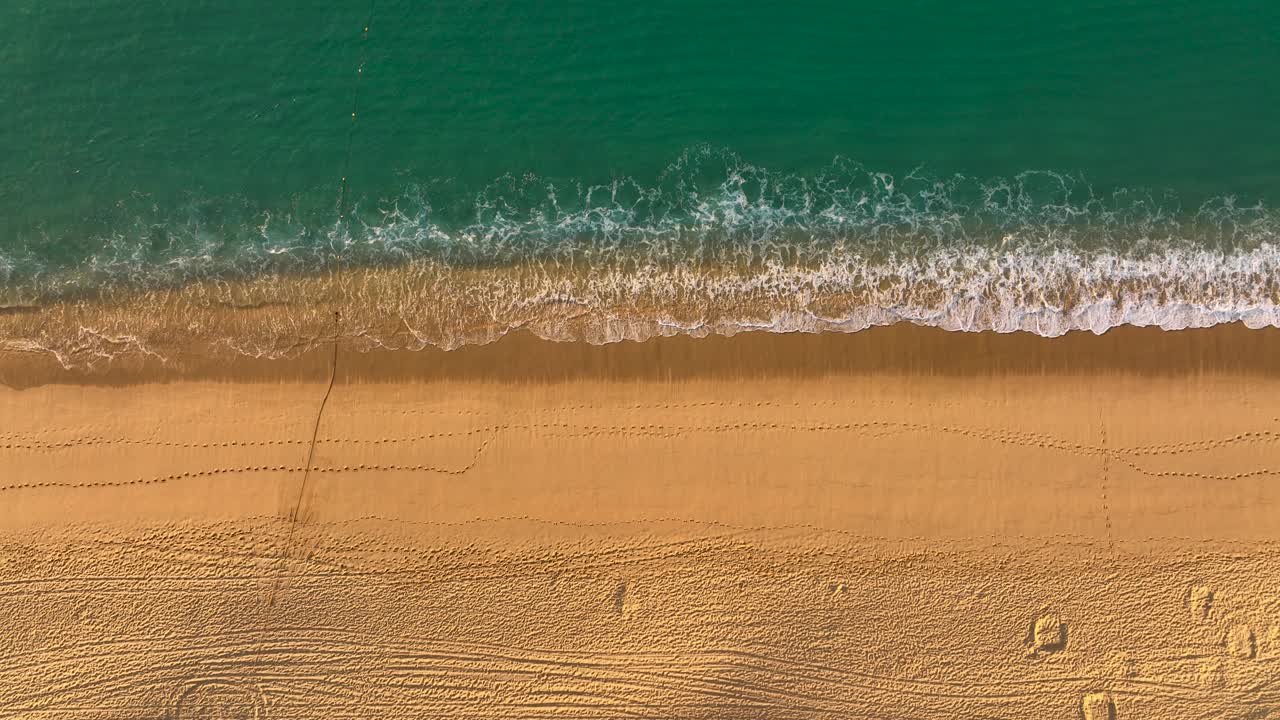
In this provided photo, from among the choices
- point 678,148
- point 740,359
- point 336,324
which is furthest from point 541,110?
point 740,359

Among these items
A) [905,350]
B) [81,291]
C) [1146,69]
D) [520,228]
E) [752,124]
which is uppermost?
[1146,69]

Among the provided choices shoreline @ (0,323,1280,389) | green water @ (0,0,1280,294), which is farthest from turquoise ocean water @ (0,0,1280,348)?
shoreline @ (0,323,1280,389)

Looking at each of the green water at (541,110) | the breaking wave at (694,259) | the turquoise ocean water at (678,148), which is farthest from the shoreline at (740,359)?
the green water at (541,110)

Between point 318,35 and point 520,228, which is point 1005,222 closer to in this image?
point 520,228

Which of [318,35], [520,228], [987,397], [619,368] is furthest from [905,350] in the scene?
[318,35]

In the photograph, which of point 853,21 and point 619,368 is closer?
point 619,368

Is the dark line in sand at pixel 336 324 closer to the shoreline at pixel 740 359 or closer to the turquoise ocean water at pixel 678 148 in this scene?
the turquoise ocean water at pixel 678 148

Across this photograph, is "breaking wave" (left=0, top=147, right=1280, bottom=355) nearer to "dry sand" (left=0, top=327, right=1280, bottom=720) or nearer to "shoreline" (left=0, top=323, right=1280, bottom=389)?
"shoreline" (left=0, top=323, right=1280, bottom=389)
